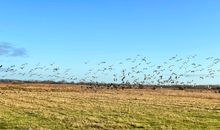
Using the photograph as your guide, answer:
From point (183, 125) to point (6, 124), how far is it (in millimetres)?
10512

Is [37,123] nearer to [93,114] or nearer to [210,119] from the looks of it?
[93,114]

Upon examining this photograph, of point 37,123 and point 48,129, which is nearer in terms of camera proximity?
point 48,129

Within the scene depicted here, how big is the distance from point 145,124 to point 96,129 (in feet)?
14.0

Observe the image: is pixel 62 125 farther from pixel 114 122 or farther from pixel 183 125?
pixel 183 125

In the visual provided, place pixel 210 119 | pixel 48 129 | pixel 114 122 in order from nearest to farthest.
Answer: pixel 48 129 < pixel 114 122 < pixel 210 119

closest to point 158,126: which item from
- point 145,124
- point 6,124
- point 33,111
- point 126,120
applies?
point 145,124

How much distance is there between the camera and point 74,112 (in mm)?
33750

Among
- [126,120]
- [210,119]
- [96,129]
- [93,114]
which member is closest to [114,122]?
[126,120]

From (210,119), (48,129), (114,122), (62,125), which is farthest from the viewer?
(210,119)

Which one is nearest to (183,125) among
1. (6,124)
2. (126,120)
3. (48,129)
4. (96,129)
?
(126,120)

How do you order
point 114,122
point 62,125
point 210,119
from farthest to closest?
point 210,119, point 114,122, point 62,125

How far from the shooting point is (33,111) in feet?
109

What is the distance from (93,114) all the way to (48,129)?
8.74 m

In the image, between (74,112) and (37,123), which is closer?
(37,123)
